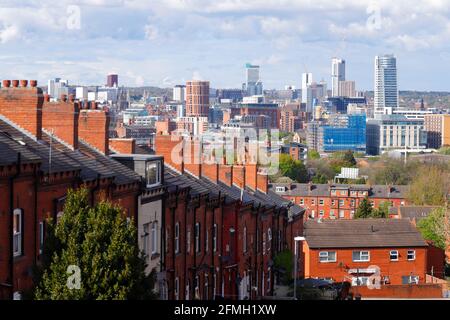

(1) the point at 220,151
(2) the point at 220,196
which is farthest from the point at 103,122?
(1) the point at 220,151

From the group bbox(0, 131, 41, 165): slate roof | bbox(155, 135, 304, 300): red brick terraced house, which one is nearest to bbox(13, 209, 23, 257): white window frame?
bbox(0, 131, 41, 165): slate roof

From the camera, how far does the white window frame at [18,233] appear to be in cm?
1892

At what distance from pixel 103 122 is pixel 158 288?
504 cm

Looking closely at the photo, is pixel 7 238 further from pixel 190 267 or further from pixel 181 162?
pixel 181 162

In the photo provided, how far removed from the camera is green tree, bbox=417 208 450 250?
65.8 metres

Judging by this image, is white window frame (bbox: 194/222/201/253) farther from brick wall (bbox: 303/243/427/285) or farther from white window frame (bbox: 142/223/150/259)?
brick wall (bbox: 303/243/427/285)

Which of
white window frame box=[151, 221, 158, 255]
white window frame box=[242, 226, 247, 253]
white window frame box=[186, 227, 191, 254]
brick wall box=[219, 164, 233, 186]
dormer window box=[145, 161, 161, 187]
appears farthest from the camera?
brick wall box=[219, 164, 233, 186]

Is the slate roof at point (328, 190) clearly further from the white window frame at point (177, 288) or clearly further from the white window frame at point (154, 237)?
the white window frame at point (154, 237)

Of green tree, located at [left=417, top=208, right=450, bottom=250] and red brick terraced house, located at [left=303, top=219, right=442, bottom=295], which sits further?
green tree, located at [left=417, top=208, right=450, bottom=250]

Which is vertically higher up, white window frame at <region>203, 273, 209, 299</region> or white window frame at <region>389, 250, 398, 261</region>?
white window frame at <region>203, 273, 209, 299</region>

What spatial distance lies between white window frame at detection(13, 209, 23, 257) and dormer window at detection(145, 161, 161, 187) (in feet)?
26.2

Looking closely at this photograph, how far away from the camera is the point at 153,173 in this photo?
27.7 meters

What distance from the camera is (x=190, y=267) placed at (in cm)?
3059

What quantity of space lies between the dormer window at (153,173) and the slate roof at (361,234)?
2685 cm
